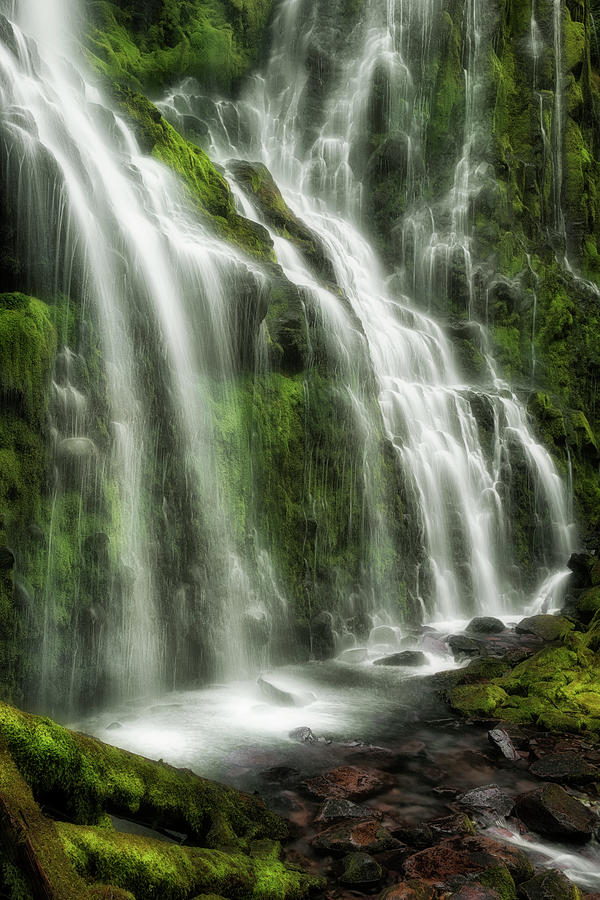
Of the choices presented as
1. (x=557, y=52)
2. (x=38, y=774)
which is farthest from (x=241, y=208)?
(x=557, y=52)

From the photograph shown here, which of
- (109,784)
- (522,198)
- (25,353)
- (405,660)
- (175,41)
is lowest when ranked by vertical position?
(405,660)

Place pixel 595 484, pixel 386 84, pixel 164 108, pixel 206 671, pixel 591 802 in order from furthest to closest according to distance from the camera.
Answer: pixel 386 84, pixel 164 108, pixel 595 484, pixel 206 671, pixel 591 802

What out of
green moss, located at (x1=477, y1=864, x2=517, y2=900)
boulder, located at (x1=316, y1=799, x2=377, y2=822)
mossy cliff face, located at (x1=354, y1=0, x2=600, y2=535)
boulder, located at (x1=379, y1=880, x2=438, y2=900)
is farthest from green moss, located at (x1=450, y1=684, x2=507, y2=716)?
mossy cliff face, located at (x1=354, y1=0, x2=600, y2=535)

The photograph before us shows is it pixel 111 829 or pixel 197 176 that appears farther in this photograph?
pixel 197 176

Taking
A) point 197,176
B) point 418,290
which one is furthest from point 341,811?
point 418,290

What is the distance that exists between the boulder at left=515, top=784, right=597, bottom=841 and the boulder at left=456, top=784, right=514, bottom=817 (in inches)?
5.8

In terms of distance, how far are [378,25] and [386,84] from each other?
12.2 feet

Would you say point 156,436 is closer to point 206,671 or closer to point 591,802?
point 206,671

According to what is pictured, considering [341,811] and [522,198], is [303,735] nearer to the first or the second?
[341,811]

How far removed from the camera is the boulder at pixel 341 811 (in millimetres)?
6527

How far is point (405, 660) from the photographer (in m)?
12.6

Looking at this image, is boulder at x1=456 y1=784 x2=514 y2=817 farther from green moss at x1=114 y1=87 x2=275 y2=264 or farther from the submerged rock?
green moss at x1=114 y1=87 x2=275 y2=264

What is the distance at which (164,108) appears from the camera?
89.6ft

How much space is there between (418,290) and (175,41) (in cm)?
1471
